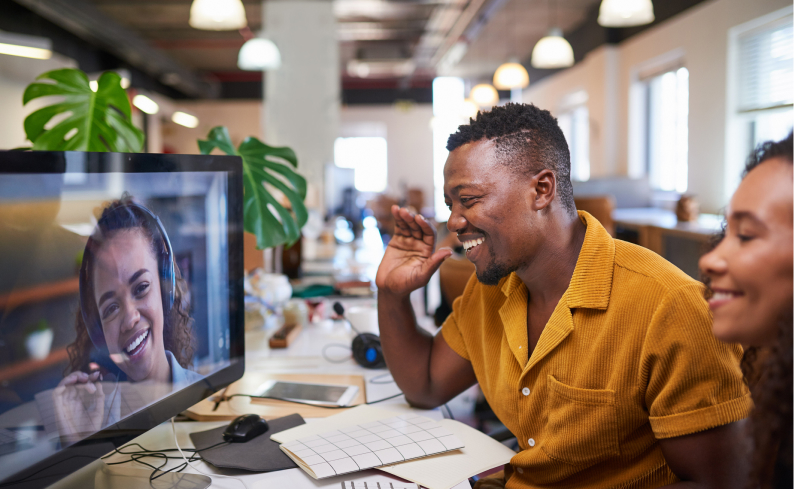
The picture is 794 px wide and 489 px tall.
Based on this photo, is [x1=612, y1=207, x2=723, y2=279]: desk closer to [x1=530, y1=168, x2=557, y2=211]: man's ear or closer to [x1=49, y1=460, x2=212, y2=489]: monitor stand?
[x1=530, y1=168, x2=557, y2=211]: man's ear

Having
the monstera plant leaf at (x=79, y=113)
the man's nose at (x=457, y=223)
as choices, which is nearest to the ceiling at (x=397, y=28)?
the monstera plant leaf at (x=79, y=113)

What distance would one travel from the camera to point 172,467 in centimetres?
100

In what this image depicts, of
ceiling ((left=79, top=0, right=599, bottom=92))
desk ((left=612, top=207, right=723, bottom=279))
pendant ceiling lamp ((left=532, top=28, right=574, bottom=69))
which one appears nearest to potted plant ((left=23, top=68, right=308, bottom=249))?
desk ((left=612, top=207, right=723, bottom=279))

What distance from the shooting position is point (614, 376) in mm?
946

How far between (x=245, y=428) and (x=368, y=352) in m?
0.53

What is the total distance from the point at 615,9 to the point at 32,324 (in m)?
4.52

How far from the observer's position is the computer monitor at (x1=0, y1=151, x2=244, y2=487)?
0.67 m

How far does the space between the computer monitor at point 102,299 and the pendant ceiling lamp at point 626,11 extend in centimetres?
408

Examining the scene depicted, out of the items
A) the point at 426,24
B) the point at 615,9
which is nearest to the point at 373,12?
the point at 426,24

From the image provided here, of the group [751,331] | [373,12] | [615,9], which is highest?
[373,12]

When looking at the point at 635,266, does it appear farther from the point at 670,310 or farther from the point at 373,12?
the point at 373,12

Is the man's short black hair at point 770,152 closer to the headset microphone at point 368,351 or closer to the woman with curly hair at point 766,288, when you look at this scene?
the woman with curly hair at point 766,288

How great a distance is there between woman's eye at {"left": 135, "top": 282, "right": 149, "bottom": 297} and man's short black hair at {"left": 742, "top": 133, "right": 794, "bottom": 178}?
0.79 metres

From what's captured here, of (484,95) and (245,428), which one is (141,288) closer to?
(245,428)
